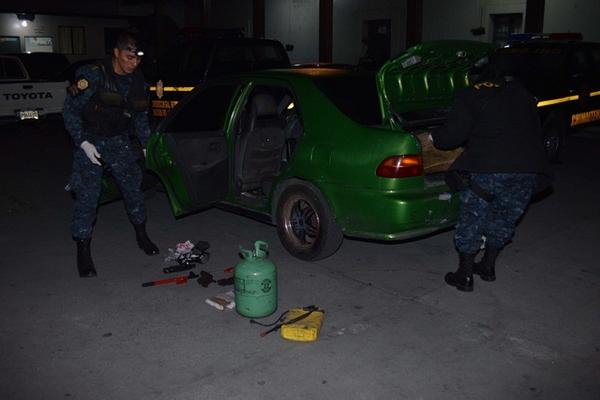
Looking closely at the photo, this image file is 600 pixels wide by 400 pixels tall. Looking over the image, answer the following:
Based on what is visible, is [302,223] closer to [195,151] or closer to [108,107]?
[195,151]

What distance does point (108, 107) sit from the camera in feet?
16.2

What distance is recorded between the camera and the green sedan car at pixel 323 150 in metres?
4.64

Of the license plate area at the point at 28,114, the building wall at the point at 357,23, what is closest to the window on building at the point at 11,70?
the license plate area at the point at 28,114

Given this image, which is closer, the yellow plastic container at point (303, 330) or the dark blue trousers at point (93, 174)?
the yellow plastic container at point (303, 330)

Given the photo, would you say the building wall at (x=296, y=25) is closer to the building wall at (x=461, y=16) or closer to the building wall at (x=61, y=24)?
the building wall at (x=461, y=16)

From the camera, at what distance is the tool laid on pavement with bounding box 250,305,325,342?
3906 mm

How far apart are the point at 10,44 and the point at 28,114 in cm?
1318

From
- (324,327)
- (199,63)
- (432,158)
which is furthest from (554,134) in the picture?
(324,327)

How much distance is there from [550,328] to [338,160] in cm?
189

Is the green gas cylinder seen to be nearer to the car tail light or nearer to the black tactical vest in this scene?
the car tail light

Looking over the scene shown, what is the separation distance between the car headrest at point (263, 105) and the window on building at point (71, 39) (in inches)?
898

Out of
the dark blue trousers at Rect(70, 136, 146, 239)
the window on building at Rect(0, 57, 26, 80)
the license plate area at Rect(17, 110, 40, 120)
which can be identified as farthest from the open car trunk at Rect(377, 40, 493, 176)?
the window on building at Rect(0, 57, 26, 80)

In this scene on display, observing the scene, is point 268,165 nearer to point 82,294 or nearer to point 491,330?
point 82,294

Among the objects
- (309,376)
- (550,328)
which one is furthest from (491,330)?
(309,376)
